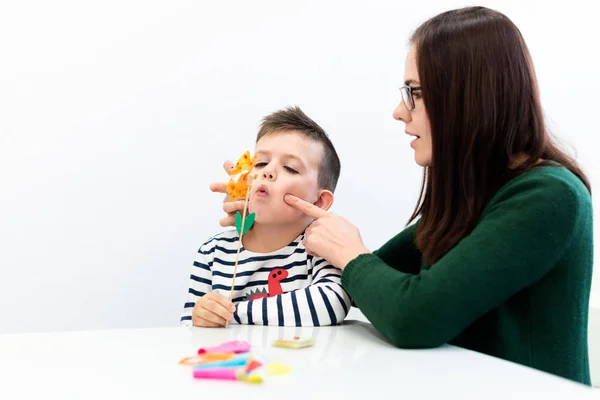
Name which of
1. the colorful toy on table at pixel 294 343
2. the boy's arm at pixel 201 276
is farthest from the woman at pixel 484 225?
the boy's arm at pixel 201 276

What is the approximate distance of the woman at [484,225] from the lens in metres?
0.96

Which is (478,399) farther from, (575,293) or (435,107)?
(435,107)

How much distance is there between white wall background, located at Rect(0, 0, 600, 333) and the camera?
1897 millimetres

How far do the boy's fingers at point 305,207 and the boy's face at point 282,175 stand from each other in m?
0.03

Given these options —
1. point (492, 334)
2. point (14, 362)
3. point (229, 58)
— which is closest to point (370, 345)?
point (492, 334)

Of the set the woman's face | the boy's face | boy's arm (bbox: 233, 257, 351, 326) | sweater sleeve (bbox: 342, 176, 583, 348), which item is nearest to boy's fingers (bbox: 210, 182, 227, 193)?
the boy's face

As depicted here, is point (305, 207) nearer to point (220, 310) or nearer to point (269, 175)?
point (269, 175)

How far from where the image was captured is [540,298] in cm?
107

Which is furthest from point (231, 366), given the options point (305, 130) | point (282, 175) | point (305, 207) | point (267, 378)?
point (305, 130)

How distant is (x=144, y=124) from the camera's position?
200cm

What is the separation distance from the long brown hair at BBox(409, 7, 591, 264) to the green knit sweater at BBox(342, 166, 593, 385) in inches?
3.1

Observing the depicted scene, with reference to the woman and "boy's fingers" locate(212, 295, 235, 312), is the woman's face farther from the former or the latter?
"boy's fingers" locate(212, 295, 235, 312)

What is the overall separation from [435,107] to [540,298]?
1.27ft

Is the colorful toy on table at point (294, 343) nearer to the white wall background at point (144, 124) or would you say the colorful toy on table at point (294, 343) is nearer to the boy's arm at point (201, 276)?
the boy's arm at point (201, 276)
